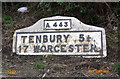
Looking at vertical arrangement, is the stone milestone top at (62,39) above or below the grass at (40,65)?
above

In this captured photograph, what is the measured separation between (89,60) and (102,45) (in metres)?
0.45

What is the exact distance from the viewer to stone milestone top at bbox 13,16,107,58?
205 inches

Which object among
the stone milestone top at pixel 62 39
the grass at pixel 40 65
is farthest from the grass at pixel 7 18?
the grass at pixel 40 65

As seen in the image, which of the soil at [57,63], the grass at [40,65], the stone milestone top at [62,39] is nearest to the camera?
the soil at [57,63]

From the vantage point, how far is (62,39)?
5309 mm

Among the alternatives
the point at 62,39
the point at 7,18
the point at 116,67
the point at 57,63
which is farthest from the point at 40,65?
the point at 7,18

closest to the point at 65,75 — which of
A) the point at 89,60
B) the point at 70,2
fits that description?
the point at 89,60

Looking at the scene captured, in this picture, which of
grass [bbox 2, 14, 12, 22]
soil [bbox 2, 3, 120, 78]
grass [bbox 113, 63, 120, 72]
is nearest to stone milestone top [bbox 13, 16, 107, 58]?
soil [bbox 2, 3, 120, 78]

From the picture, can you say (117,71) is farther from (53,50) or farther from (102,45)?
(53,50)

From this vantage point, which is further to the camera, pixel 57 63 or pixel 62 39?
pixel 62 39

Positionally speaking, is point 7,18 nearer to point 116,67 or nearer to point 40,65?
point 40,65

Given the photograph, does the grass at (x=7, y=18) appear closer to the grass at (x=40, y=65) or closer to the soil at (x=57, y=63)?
the soil at (x=57, y=63)

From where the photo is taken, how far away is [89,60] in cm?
507

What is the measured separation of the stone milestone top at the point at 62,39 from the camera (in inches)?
205
